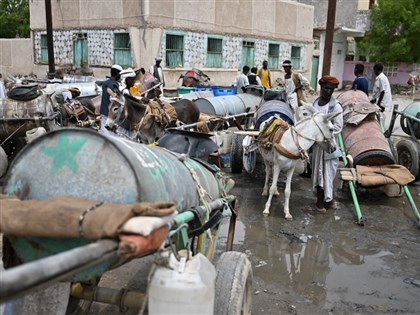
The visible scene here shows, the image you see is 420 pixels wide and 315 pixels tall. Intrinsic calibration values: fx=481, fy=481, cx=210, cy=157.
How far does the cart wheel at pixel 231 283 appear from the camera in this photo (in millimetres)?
2992

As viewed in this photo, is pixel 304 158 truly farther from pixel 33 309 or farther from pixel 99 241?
pixel 99 241

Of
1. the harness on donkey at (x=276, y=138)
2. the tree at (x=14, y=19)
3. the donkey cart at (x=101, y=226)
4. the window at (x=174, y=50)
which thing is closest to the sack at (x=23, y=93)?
the harness on donkey at (x=276, y=138)

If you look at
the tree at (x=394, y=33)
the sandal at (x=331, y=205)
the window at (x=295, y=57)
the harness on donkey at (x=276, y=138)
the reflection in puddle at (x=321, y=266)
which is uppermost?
the tree at (x=394, y=33)

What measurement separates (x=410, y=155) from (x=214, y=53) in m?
15.2

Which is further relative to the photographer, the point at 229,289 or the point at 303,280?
the point at 303,280

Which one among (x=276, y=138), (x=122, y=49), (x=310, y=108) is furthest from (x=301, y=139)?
(x=122, y=49)

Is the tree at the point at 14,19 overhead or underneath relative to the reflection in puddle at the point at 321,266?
overhead

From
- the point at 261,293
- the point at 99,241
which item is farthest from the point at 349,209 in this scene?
the point at 99,241

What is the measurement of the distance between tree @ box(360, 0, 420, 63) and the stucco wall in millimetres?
22653

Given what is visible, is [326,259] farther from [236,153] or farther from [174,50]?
[174,50]

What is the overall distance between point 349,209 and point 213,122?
10.7ft

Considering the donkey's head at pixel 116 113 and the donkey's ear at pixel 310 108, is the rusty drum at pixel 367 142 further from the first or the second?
the donkey's head at pixel 116 113

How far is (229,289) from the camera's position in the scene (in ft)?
10.0

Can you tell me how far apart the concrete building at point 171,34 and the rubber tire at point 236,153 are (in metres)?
11.6
